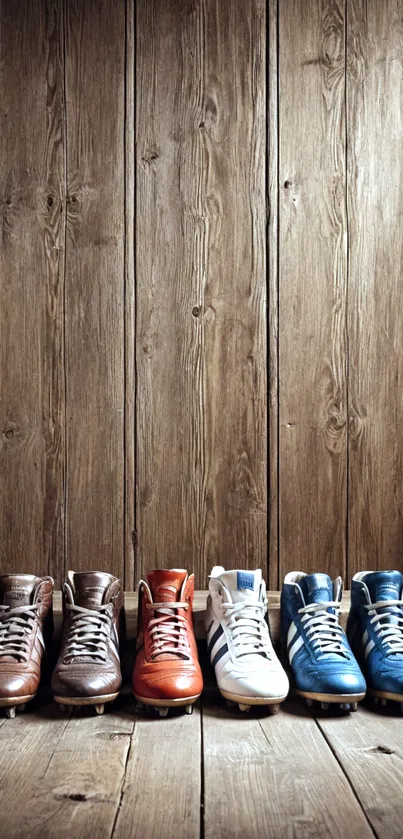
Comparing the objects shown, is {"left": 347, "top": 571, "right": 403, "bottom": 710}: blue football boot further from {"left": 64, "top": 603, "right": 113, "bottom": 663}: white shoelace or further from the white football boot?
{"left": 64, "top": 603, "right": 113, "bottom": 663}: white shoelace

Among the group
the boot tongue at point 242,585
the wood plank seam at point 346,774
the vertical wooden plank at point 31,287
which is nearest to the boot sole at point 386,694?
the wood plank seam at point 346,774

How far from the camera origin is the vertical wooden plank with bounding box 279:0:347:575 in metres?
2.04

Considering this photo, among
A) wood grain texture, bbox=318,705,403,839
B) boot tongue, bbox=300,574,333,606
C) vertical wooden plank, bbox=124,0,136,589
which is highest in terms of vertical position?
vertical wooden plank, bbox=124,0,136,589

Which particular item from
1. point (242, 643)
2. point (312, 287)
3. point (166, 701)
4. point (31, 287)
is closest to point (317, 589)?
point (242, 643)

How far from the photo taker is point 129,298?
2041 mm

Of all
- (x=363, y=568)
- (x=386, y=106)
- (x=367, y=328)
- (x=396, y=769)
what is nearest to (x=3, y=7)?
(x=386, y=106)

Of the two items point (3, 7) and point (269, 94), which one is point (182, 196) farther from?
point (3, 7)

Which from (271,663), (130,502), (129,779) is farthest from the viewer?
(130,502)

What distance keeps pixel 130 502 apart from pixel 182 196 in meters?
0.95

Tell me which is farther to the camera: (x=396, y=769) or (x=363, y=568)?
(x=363, y=568)

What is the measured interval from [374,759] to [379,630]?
42 cm

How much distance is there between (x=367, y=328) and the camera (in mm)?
2062

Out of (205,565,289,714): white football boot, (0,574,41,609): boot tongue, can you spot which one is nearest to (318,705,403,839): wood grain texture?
(205,565,289,714): white football boot

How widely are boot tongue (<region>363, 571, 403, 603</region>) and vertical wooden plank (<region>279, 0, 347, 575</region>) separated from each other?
1.18 ft
